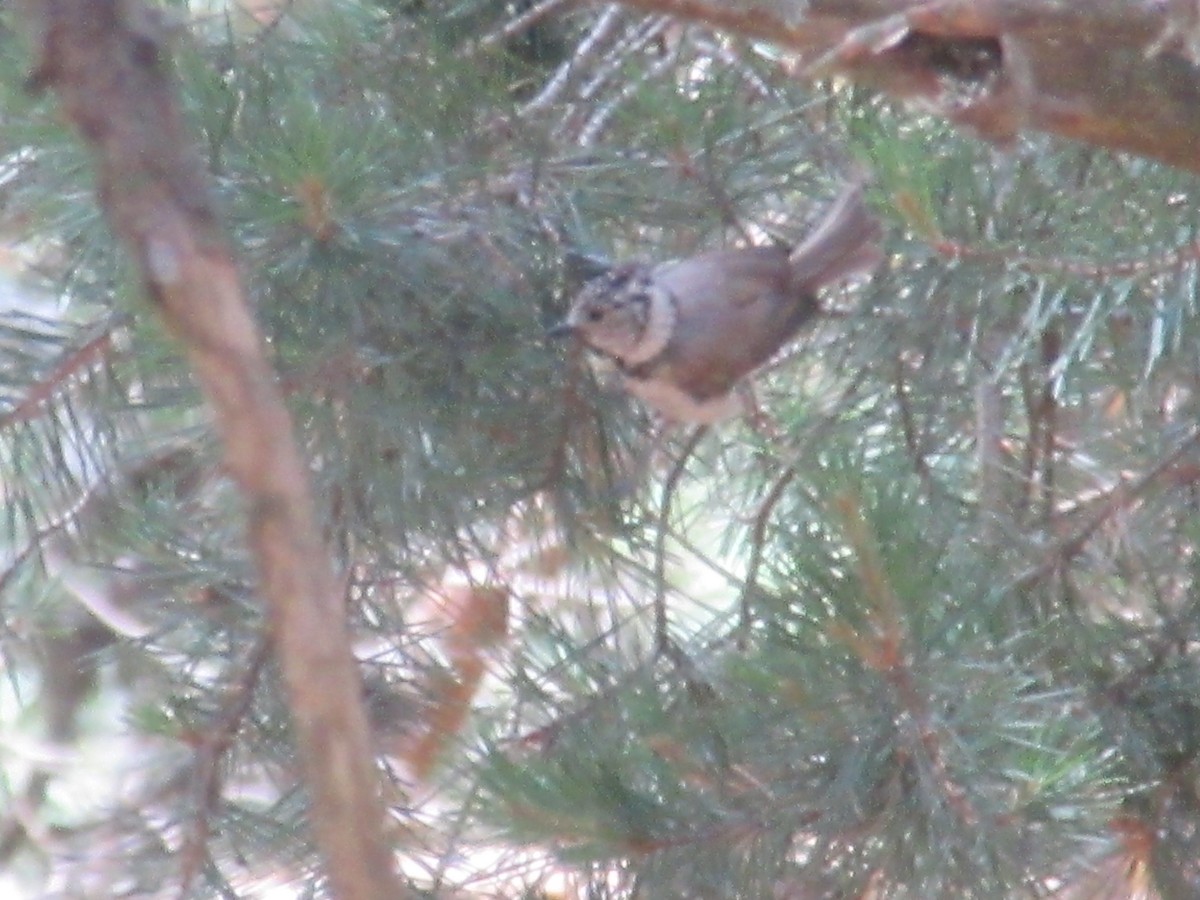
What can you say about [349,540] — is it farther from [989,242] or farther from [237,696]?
[989,242]

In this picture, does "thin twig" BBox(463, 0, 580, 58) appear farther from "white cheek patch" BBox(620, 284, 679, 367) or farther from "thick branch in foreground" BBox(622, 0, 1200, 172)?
"thick branch in foreground" BBox(622, 0, 1200, 172)

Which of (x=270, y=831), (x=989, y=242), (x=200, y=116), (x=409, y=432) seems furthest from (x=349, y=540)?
(x=989, y=242)

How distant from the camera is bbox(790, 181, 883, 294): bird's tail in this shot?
137 cm

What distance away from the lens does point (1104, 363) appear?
1.38m

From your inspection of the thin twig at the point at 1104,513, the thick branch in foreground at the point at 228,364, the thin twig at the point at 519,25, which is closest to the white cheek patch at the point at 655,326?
the thin twig at the point at 519,25

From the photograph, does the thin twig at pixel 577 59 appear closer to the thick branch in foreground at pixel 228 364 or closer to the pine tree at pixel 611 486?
the pine tree at pixel 611 486

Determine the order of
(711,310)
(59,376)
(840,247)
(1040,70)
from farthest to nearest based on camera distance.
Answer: (711,310) < (840,247) < (59,376) < (1040,70)

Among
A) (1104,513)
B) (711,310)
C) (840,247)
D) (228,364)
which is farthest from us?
(711,310)

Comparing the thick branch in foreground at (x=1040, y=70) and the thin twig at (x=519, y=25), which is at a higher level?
the thin twig at (x=519, y=25)

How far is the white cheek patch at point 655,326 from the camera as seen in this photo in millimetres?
1501

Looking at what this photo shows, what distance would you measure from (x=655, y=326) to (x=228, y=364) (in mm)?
1244

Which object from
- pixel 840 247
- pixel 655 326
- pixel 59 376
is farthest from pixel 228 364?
pixel 655 326

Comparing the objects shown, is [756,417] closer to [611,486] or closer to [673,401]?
[673,401]

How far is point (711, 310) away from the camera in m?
1.70
